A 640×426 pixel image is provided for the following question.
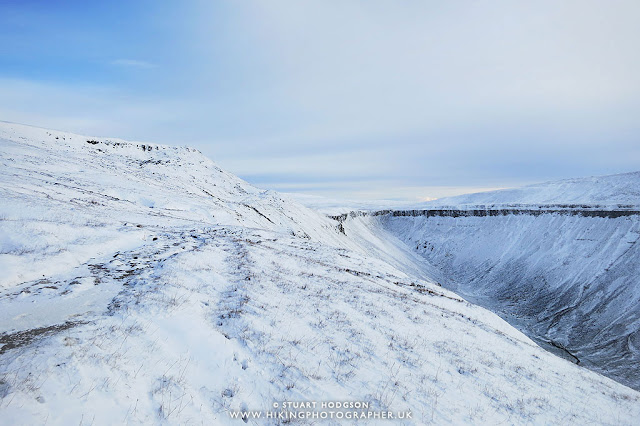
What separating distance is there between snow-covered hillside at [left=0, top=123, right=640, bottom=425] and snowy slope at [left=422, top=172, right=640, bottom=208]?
250ft

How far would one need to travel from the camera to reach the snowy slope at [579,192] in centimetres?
7606

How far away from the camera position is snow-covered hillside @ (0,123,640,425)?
575cm

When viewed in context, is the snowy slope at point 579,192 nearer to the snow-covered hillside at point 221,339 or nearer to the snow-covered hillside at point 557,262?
the snow-covered hillside at point 557,262

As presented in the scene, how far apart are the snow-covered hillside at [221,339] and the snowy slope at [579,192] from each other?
250 feet

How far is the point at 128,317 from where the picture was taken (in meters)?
7.91

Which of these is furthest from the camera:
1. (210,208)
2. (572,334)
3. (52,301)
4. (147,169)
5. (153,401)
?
(147,169)

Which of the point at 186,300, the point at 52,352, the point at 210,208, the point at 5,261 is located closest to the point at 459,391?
the point at 186,300

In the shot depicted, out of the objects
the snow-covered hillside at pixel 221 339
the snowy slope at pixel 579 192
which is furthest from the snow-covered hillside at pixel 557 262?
the snow-covered hillside at pixel 221 339

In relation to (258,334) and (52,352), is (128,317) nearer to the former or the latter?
(52,352)

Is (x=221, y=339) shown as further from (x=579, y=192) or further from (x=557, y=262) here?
(x=579, y=192)

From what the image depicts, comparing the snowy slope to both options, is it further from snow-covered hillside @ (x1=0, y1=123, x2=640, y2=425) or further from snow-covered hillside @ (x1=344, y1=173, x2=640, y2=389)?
snow-covered hillside @ (x1=0, y1=123, x2=640, y2=425)

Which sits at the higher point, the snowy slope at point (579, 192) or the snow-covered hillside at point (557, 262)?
the snowy slope at point (579, 192)

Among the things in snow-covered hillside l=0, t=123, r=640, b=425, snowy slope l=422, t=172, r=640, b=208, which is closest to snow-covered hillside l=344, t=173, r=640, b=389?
snowy slope l=422, t=172, r=640, b=208

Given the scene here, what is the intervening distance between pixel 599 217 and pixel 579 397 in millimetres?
58582
